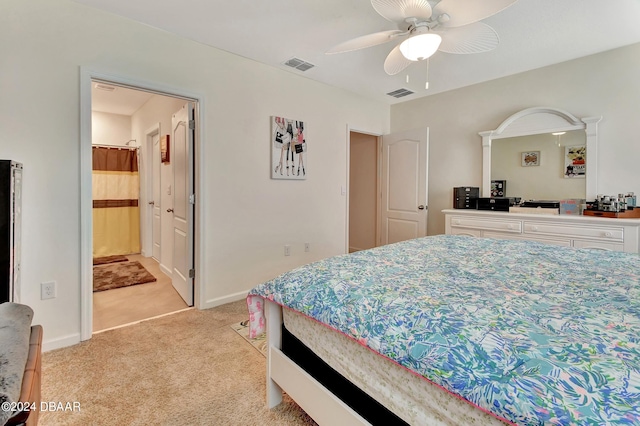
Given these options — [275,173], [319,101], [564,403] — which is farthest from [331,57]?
[564,403]

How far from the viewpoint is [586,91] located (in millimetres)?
3012

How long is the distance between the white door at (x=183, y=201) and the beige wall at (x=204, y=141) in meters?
0.18

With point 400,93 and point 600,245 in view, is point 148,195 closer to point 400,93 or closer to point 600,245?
point 400,93

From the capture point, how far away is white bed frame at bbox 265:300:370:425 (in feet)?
3.74

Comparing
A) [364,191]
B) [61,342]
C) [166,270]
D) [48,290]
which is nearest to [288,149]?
[364,191]

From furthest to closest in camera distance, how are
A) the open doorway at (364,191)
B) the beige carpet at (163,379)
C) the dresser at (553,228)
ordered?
the open doorway at (364,191) < the dresser at (553,228) < the beige carpet at (163,379)

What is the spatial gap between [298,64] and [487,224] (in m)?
2.61

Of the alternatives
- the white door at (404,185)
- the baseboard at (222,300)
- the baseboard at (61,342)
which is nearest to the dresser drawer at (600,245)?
the white door at (404,185)

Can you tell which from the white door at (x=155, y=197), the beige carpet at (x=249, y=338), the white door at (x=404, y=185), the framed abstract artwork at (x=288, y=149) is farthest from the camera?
the white door at (x=155, y=197)

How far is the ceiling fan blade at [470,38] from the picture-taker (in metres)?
1.88

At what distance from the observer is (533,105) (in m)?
3.34

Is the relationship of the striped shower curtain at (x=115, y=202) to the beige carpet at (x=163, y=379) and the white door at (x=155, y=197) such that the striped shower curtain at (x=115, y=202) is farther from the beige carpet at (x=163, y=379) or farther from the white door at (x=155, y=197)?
the beige carpet at (x=163, y=379)

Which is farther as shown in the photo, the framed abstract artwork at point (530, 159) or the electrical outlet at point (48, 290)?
the framed abstract artwork at point (530, 159)

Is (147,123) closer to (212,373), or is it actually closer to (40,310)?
(40,310)
